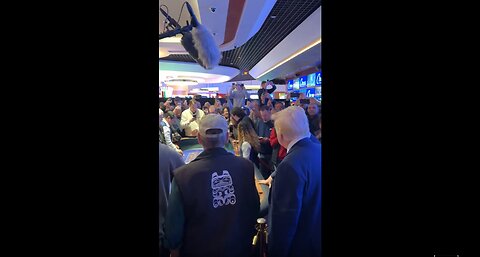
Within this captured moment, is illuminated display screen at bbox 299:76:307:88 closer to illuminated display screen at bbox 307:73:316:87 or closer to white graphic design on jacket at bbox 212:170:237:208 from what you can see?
illuminated display screen at bbox 307:73:316:87

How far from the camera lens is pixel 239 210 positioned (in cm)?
89

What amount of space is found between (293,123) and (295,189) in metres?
0.20

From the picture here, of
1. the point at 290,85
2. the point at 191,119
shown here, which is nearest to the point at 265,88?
the point at 290,85

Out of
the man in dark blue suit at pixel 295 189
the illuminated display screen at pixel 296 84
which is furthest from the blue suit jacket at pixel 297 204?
the illuminated display screen at pixel 296 84

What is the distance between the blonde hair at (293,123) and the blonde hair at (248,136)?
0.12 metres

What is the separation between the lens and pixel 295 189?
86 cm

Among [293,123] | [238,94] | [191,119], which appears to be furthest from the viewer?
[238,94]

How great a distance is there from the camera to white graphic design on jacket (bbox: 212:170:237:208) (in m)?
0.85

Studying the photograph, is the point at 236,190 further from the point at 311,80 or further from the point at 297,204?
the point at 311,80

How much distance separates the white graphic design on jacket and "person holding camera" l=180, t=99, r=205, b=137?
6.4 inches

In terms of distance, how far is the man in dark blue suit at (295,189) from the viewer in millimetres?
861

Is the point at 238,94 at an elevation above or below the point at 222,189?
above
